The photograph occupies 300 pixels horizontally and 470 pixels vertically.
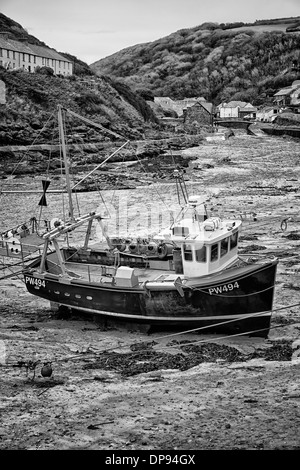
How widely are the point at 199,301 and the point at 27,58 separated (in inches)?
3156

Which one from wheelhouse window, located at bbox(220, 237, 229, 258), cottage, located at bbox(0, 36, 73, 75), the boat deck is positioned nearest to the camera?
wheelhouse window, located at bbox(220, 237, 229, 258)

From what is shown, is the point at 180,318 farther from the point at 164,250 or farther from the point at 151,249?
the point at 151,249

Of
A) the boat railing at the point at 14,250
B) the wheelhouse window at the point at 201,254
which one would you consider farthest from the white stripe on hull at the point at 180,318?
the boat railing at the point at 14,250

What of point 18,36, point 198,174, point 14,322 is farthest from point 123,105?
point 14,322

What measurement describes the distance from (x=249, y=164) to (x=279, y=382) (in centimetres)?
4434

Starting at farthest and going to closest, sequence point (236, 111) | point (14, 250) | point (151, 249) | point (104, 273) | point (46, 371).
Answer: point (236, 111), point (14, 250), point (151, 249), point (104, 273), point (46, 371)

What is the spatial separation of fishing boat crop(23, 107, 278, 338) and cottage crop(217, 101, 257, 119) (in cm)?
12018

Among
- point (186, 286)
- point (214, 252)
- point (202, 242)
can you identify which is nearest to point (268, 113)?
point (214, 252)

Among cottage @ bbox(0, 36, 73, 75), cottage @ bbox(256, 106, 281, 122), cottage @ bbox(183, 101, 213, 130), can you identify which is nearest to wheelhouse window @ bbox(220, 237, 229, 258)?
cottage @ bbox(0, 36, 73, 75)

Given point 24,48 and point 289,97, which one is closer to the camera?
point 24,48

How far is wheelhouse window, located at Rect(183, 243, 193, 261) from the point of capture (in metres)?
14.7

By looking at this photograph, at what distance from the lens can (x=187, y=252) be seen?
14812 mm

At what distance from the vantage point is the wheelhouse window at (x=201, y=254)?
14609 mm

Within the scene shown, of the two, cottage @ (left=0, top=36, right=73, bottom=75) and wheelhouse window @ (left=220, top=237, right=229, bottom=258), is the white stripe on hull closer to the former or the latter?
wheelhouse window @ (left=220, top=237, right=229, bottom=258)
